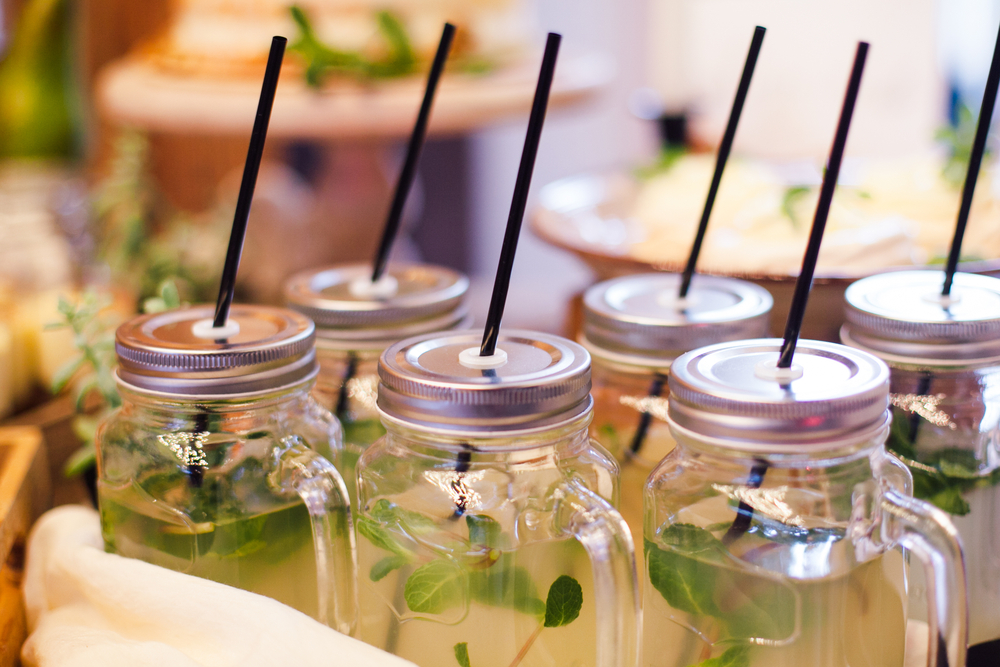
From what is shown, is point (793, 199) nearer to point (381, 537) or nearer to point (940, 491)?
point (940, 491)

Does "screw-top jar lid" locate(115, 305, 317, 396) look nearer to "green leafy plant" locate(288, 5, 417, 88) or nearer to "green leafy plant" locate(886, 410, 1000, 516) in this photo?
"green leafy plant" locate(886, 410, 1000, 516)

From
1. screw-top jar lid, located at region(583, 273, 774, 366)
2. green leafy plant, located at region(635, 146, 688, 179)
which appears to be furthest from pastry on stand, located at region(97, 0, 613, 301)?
screw-top jar lid, located at region(583, 273, 774, 366)

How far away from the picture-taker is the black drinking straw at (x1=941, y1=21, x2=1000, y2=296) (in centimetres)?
39

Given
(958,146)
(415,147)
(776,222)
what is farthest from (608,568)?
(958,146)

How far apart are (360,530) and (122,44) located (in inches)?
63.0

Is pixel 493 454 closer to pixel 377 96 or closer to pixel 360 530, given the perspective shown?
pixel 360 530

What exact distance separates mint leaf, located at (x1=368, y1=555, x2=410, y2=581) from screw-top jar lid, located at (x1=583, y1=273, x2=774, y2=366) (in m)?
0.15

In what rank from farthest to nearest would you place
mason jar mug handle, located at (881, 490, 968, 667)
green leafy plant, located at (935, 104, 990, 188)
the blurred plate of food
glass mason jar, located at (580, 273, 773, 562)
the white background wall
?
the white background wall
green leafy plant, located at (935, 104, 990, 188)
the blurred plate of food
glass mason jar, located at (580, 273, 773, 562)
mason jar mug handle, located at (881, 490, 968, 667)

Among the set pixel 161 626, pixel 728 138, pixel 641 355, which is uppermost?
pixel 728 138

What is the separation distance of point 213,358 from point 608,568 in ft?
0.62

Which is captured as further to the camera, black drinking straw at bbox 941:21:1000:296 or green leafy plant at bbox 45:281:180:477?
green leafy plant at bbox 45:281:180:477

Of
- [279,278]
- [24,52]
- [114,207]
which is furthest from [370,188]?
[24,52]

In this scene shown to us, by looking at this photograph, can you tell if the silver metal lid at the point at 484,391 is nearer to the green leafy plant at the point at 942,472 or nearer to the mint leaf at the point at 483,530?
the mint leaf at the point at 483,530

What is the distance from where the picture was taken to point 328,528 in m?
0.39
